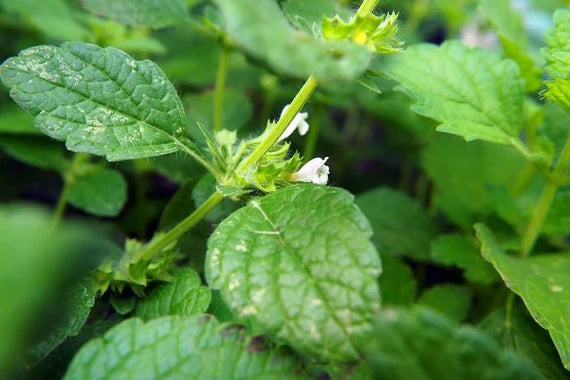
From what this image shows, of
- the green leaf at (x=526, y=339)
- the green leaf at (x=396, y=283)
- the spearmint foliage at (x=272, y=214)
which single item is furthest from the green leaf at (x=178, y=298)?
the green leaf at (x=526, y=339)

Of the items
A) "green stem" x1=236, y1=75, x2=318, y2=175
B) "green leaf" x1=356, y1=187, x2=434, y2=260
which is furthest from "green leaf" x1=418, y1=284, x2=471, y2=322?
"green stem" x1=236, y1=75, x2=318, y2=175

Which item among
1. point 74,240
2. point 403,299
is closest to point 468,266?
point 403,299

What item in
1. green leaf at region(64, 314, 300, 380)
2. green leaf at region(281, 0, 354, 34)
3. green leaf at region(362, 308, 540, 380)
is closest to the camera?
green leaf at region(362, 308, 540, 380)

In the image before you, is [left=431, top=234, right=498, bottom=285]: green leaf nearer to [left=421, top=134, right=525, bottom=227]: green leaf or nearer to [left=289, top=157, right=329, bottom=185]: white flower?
[left=421, top=134, right=525, bottom=227]: green leaf

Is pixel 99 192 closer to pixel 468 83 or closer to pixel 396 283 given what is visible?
pixel 396 283

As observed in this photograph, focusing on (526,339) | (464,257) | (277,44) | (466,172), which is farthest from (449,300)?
(277,44)

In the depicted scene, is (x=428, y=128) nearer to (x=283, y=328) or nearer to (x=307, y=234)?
(x=307, y=234)
